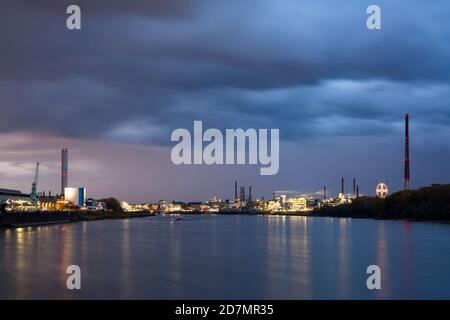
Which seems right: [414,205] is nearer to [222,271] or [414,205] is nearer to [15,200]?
[15,200]

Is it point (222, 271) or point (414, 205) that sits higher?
point (414, 205)

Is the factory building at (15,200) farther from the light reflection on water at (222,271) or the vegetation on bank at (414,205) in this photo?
the vegetation on bank at (414,205)

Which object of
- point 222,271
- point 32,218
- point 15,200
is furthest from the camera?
point 15,200

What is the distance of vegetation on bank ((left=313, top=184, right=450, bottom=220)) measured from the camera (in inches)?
4038

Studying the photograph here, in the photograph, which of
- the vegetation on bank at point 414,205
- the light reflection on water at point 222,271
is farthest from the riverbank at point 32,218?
the vegetation on bank at point 414,205

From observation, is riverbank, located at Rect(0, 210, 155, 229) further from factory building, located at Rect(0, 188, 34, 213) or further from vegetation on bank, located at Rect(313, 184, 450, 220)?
vegetation on bank, located at Rect(313, 184, 450, 220)

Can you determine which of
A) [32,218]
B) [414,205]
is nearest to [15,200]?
[32,218]

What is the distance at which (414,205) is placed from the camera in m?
112

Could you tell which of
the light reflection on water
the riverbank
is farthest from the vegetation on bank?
the riverbank

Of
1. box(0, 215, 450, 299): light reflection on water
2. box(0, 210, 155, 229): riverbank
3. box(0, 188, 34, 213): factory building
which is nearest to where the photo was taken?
box(0, 215, 450, 299): light reflection on water
